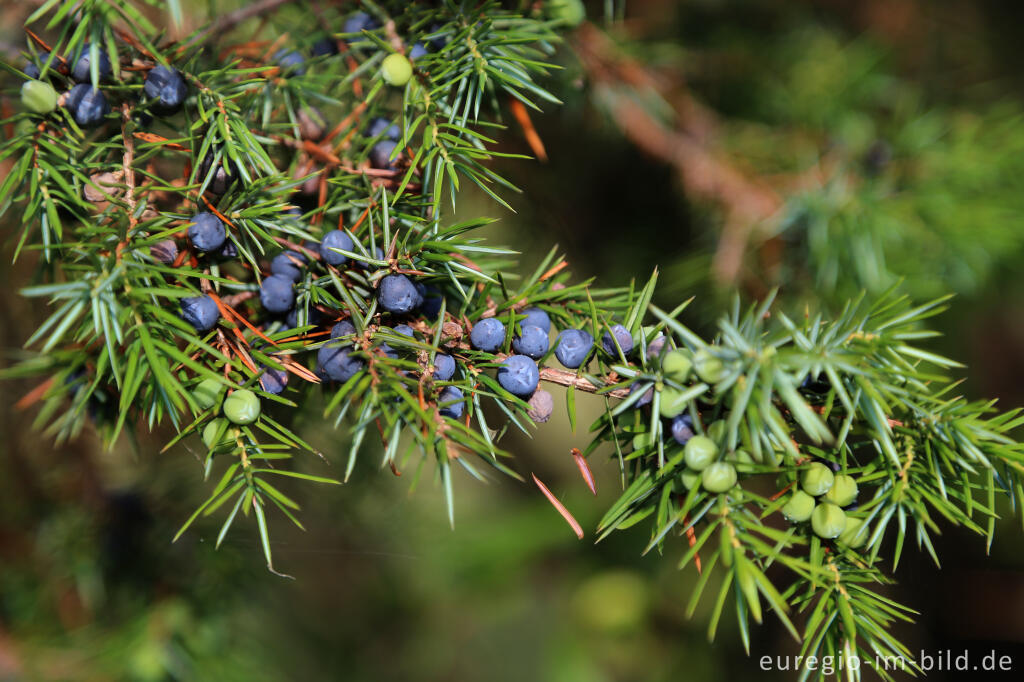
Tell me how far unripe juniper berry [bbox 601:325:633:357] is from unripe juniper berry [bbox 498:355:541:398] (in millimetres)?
45

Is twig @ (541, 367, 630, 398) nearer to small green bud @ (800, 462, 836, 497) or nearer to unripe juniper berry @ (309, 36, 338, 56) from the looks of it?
small green bud @ (800, 462, 836, 497)

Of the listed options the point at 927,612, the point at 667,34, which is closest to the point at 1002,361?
the point at 927,612

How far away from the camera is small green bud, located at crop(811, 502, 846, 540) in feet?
0.98

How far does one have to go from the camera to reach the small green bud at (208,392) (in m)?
0.29

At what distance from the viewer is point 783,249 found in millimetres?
701

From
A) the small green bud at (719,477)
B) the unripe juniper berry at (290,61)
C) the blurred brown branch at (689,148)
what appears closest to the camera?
the small green bud at (719,477)

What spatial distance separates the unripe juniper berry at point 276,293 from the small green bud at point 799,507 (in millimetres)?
259

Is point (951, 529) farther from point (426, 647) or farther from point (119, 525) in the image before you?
point (119, 525)

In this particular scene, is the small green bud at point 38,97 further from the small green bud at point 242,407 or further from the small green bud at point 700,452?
the small green bud at point 700,452

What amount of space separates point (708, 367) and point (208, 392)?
0.23 meters

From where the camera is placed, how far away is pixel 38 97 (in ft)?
0.99

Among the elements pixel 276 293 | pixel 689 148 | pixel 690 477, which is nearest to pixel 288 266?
pixel 276 293

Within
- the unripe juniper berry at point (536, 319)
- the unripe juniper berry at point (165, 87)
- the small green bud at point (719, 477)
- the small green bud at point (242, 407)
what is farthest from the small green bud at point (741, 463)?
the unripe juniper berry at point (165, 87)

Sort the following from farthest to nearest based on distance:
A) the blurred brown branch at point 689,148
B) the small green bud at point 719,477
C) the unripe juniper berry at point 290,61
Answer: the blurred brown branch at point 689,148, the unripe juniper berry at point 290,61, the small green bud at point 719,477
